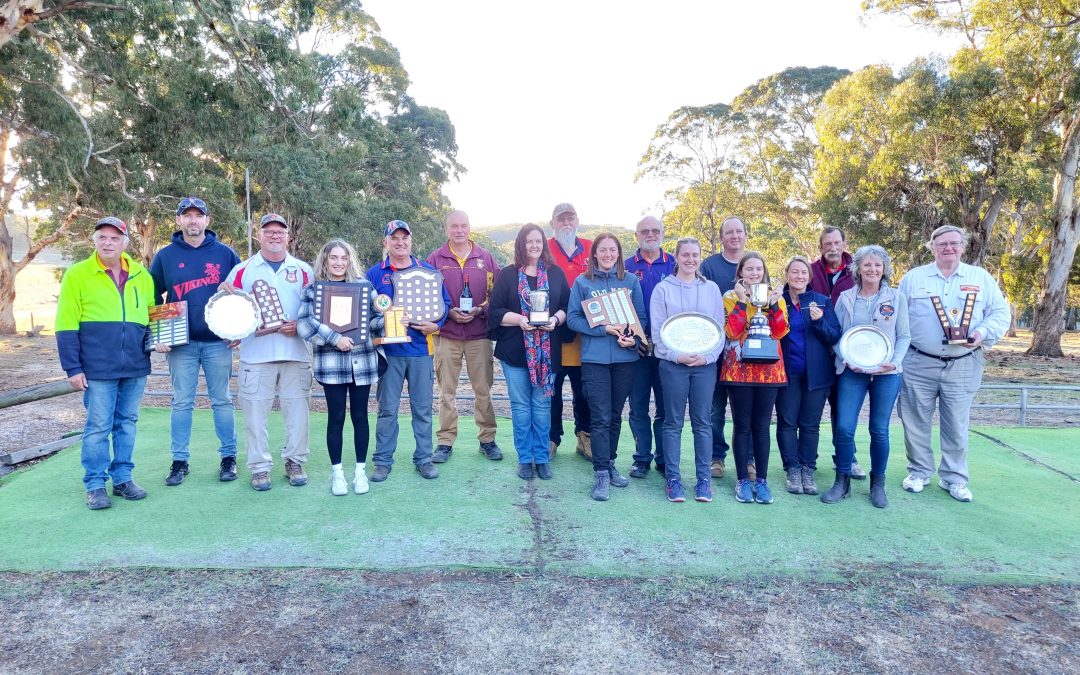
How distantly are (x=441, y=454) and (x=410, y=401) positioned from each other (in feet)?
2.14

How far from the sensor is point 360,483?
179 inches

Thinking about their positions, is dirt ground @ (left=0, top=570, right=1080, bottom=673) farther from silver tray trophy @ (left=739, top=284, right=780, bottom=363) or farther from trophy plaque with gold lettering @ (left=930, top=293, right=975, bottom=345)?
trophy plaque with gold lettering @ (left=930, top=293, right=975, bottom=345)

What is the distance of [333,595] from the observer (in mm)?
3209

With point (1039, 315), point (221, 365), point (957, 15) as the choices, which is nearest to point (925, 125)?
point (957, 15)

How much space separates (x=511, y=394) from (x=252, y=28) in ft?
28.6

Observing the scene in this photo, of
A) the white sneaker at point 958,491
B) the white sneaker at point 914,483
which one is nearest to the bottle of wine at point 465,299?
the white sneaker at point 914,483

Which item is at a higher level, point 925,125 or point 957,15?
point 957,15

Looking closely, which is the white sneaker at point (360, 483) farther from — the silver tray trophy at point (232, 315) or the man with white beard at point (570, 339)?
the man with white beard at point (570, 339)

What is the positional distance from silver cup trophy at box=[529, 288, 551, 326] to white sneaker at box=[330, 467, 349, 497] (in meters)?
1.74

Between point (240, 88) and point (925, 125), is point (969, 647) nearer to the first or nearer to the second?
point (240, 88)

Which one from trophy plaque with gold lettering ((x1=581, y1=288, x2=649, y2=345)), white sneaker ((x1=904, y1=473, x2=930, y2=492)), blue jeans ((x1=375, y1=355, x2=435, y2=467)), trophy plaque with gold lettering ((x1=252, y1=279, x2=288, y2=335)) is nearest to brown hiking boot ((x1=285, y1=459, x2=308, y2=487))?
blue jeans ((x1=375, y1=355, x2=435, y2=467))

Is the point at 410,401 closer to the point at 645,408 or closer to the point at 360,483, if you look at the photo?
the point at 360,483

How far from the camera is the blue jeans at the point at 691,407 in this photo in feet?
14.3

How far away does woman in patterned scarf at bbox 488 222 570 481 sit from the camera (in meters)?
4.77
